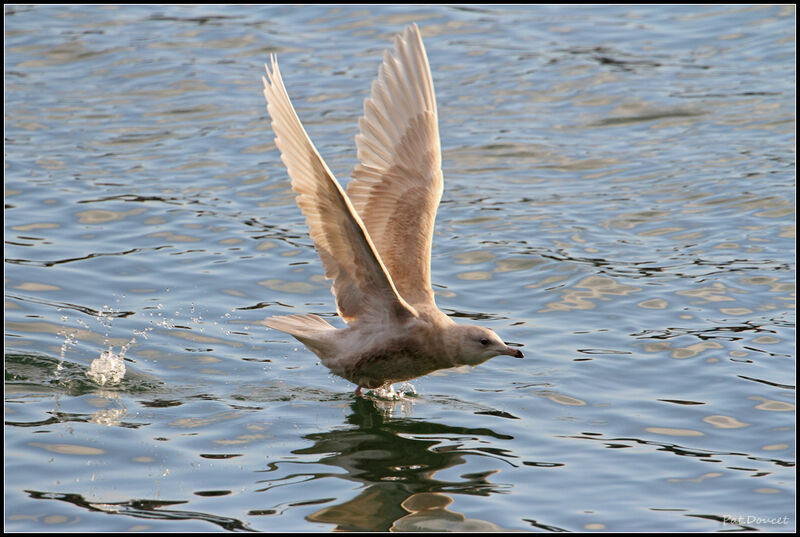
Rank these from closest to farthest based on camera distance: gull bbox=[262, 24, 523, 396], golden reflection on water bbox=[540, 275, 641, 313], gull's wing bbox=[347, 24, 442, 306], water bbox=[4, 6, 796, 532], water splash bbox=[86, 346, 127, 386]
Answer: water bbox=[4, 6, 796, 532] < gull bbox=[262, 24, 523, 396] < water splash bbox=[86, 346, 127, 386] < gull's wing bbox=[347, 24, 442, 306] < golden reflection on water bbox=[540, 275, 641, 313]

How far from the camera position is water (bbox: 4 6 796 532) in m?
6.22

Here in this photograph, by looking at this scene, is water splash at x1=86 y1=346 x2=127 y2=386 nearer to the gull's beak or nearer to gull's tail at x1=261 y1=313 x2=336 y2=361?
gull's tail at x1=261 y1=313 x2=336 y2=361

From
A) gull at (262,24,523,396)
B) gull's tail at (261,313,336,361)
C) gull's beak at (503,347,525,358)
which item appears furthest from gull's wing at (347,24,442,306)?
gull's beak at (503,347,525,358)

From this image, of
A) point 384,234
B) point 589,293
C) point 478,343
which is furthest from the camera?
point 589,293

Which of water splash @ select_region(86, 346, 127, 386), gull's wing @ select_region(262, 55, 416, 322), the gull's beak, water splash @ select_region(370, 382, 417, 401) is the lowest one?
water splash @ select_region(370, 382, 417, 401)

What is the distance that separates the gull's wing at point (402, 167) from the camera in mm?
7746

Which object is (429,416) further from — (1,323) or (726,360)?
(1,323)

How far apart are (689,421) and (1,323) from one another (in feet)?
16.3

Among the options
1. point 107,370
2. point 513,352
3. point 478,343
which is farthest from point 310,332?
point 107,370

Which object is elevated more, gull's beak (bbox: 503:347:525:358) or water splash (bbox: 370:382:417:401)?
gull's beak (bbox: 503:347:525:358)

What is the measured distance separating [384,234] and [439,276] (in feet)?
6.67

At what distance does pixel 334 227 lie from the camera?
6754 mm

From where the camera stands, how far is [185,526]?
5.62 metres

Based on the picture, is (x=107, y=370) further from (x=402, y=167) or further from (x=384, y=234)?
(x=402, y=167)
